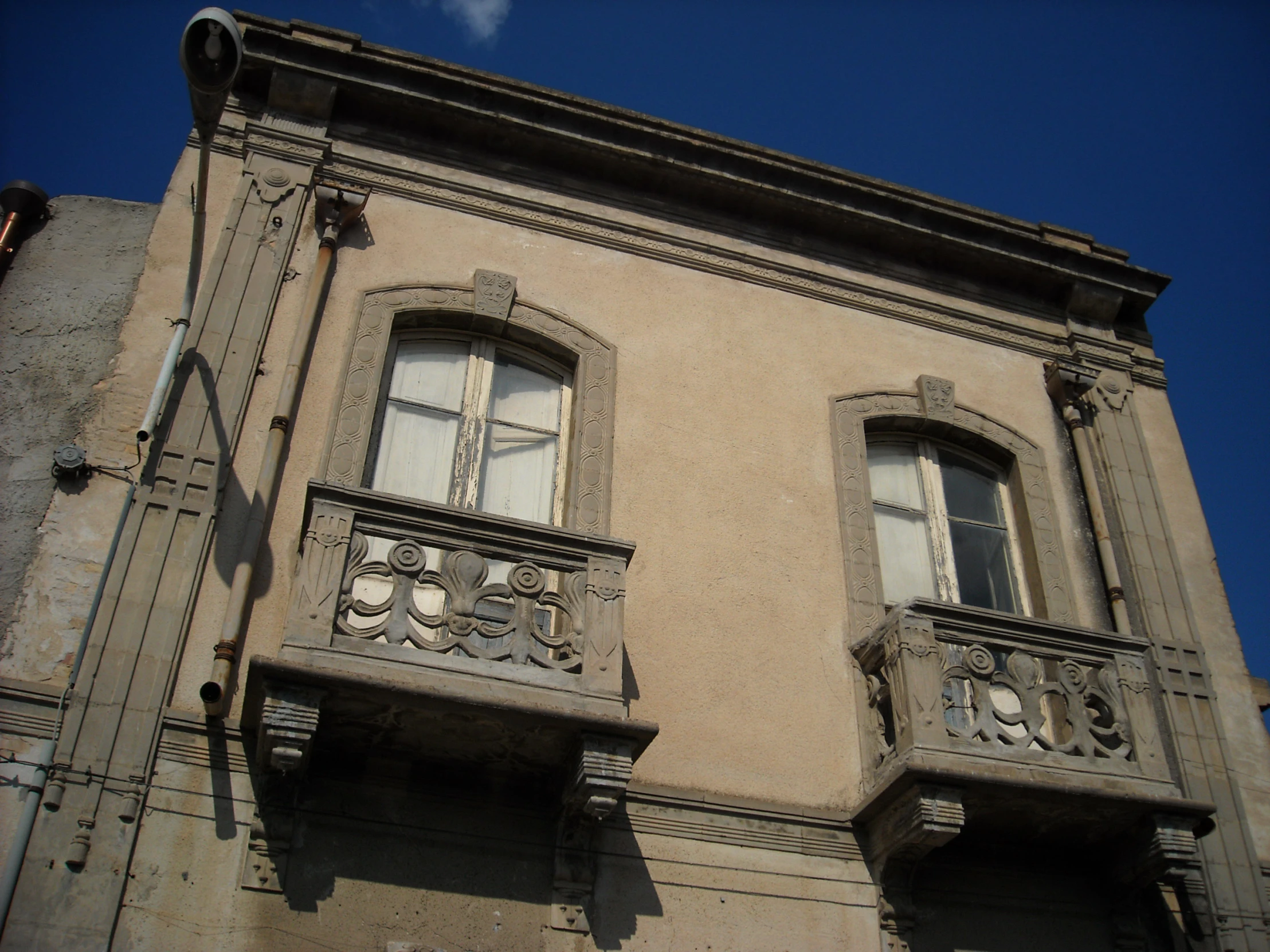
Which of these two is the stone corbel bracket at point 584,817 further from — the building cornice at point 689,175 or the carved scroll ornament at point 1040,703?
the building cornice at point 689,175

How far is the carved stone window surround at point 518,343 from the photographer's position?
7.98 meters

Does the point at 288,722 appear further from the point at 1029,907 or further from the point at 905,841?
the point at 1029,907

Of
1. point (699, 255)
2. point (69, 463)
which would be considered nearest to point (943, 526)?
point (699, 255)

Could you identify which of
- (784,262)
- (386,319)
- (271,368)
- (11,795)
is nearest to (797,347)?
(784,262)

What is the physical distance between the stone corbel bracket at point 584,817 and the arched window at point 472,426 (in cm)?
224

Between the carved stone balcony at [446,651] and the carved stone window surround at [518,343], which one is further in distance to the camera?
the carved stone window surround at [518,343]

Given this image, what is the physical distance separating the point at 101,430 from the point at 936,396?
20.3 feet

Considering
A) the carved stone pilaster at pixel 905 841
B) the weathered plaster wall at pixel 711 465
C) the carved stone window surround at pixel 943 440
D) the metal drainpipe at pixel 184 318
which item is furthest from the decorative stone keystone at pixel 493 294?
the carved stone pilaster at pixel 905 841

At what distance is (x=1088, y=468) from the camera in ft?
32.3

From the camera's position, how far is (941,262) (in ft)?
35.3

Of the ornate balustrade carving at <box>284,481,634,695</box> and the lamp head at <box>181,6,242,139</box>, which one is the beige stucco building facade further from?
the lamp head at <box>181,6,242,139</box>

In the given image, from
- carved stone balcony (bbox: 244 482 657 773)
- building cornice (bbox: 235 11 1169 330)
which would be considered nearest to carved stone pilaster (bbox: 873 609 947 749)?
carved stone balcony (bbox: 244 482 657 773)

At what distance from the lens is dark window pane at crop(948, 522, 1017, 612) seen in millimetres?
9117

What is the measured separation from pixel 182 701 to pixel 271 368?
7.86ft
